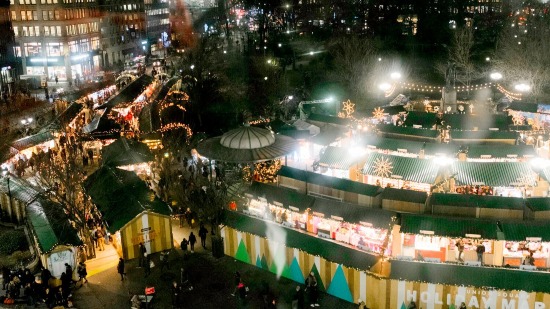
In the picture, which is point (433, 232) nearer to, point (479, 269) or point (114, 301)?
point (479, 269)

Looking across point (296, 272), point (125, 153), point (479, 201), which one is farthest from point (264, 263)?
point (125, 153)

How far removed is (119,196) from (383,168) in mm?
13919

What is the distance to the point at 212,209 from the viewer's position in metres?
24.4

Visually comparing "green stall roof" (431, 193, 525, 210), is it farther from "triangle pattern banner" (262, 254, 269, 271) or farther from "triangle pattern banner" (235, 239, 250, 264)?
"triangle pattern banner" (235, 239, 250, 264)

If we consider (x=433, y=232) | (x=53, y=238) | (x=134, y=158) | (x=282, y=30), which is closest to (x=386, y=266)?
(x=433, y=232)

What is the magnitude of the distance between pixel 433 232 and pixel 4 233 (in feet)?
69.5

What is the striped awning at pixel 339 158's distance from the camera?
101 ft

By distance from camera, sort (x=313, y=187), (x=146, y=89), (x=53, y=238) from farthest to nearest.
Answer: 1. (x=146, y=89)
2. (x=313, y=187)
3. (x=53, y=238)

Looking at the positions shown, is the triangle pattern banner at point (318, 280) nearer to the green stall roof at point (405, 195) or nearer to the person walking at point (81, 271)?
the green stall roof at point (405, 195)

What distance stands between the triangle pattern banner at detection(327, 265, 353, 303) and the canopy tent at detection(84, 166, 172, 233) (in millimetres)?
8582

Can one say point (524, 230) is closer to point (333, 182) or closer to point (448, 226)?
point (448, 226)

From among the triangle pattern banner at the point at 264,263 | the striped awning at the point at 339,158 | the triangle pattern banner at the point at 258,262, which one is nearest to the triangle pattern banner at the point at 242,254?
the triangle pattern banner at the point at 258,262

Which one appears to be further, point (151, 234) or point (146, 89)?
point (146, 89)

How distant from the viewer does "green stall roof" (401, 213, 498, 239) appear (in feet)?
67.7
